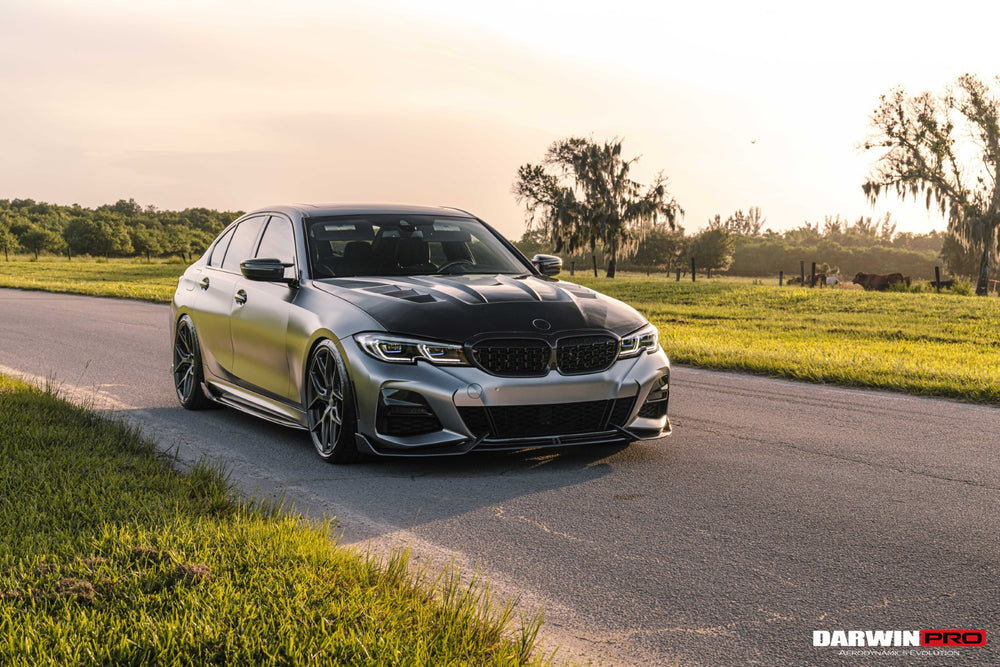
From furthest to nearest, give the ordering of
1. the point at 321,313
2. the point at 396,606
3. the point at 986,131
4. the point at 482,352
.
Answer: the point at 986,131, the point at 321,313, the point at 482,352, the point at 396,606

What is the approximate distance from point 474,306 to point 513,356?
1.46 ft

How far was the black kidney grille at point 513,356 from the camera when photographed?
603 centimetres

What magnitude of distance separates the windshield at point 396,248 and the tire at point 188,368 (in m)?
1.73

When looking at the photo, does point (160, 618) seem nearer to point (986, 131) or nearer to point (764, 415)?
point (764, 415)

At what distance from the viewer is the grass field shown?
11344 mm

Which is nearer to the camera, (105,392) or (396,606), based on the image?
(396,606)

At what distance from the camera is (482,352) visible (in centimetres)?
602

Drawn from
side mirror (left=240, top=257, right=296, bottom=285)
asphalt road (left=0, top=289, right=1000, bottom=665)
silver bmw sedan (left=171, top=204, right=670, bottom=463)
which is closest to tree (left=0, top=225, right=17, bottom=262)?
asphalt road (left=0, top=289, right=1000, bottom=665)

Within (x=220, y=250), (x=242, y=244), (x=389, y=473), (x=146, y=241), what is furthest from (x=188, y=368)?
(x=146, y=241)

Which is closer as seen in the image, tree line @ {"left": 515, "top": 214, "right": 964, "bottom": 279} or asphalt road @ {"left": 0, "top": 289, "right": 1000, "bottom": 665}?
asphalt road @ {"left": 0, "top": 289, "right": 1000, "bottom": 665}

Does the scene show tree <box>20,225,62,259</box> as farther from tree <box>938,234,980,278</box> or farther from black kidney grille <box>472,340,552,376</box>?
black kidney grille <box>472,340,552,376</box>

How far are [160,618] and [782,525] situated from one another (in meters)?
3.05

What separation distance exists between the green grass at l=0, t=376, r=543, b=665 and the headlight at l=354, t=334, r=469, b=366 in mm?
1262

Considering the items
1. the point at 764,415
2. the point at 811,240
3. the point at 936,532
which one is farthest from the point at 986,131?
the point at 811,240
